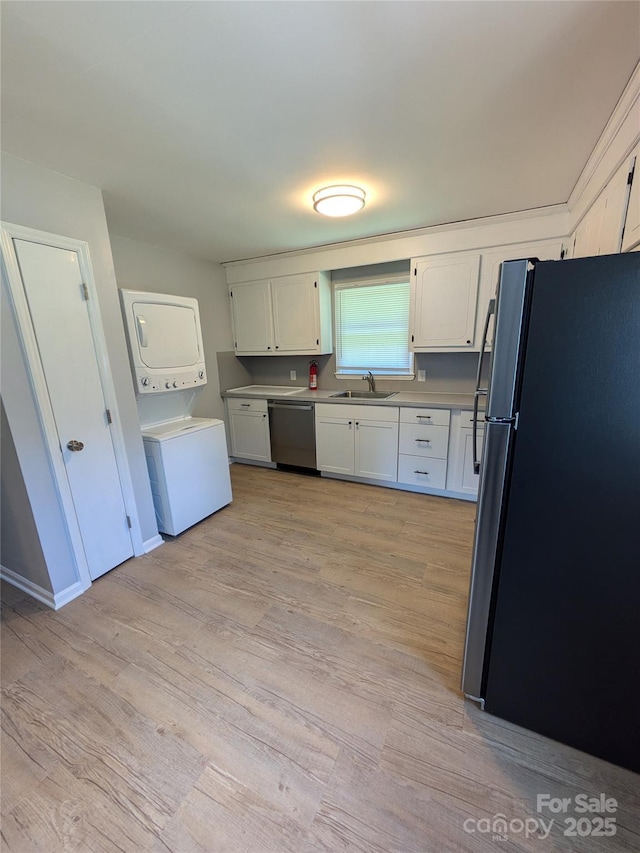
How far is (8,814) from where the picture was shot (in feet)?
A: 3.54

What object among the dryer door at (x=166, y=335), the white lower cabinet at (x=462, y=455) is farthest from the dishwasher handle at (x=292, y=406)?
the white lower cabinet at (x=462, y=455)

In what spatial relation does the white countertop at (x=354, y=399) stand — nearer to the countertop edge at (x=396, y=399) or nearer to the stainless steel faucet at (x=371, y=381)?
the countertop edge at (x=396, y=399)

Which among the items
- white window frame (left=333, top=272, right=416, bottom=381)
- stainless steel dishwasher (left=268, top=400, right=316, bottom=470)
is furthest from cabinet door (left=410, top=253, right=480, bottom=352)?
stainless steel dishwasher (left=268, top=400, right=316, bottom=470)

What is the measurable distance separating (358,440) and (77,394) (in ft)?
7.69

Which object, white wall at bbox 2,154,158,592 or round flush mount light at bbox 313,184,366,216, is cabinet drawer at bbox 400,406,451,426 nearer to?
round flush mount light at bbox 313,184,366,216

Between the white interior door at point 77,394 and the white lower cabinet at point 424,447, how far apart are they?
237 cm

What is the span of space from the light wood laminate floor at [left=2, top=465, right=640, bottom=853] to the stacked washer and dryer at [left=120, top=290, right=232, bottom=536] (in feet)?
1.88

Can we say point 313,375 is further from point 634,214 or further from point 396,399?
point 634,214

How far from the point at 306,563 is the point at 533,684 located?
1.36m

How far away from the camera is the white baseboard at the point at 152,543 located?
2.43 meters

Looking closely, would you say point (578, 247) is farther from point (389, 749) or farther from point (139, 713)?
point (139, 713)

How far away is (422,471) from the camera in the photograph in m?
3.14

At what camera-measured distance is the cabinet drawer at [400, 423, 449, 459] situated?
2994 mm

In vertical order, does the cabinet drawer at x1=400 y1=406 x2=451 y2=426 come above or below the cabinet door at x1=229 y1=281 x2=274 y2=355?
below
